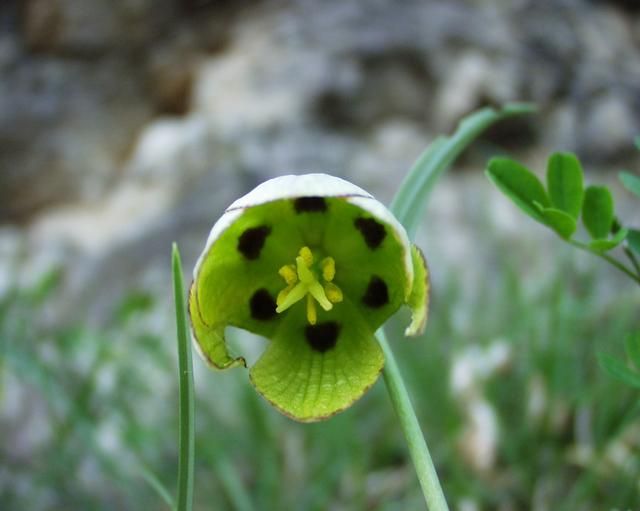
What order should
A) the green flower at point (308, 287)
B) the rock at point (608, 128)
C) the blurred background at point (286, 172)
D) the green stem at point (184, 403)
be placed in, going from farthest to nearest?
the rock at point (608, 128) < the blurred background at point (286, 172) < the green flower at point (308, 287) < the green stem at point (184, 403)

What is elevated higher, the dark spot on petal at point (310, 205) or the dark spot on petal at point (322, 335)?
the dark spot on petal at point (310, 205)

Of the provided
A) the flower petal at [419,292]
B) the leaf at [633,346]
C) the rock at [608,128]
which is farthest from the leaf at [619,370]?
the rock at [608,128]

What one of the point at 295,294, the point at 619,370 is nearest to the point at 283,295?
the point at 295,294

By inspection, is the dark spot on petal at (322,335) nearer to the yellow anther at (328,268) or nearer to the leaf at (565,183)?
the yellow anther at (328,268)

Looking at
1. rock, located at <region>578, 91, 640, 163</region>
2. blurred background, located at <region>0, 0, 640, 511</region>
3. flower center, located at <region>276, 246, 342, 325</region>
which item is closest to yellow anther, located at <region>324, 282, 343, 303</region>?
flower center, located at <region>276, 246, 342, 325</region>

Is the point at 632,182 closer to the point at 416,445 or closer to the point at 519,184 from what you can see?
the point at 519,184

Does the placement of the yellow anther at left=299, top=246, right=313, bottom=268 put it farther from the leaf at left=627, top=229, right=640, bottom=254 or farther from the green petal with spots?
the leaf at left=627, top=229, right=640, bottom=254

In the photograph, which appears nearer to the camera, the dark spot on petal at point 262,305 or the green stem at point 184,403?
the green stem at point 184,403

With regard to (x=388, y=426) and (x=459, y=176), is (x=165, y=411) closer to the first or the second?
(x=388, y=426)

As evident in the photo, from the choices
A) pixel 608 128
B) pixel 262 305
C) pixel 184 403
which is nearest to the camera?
pixel 184 403
